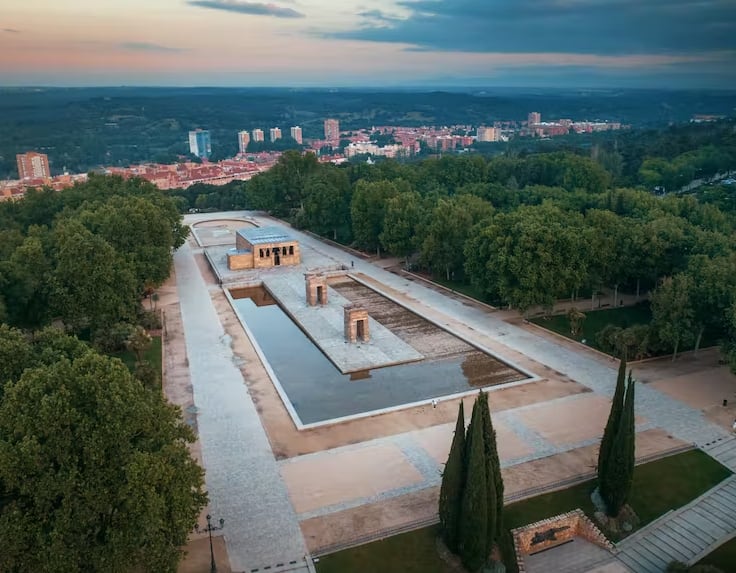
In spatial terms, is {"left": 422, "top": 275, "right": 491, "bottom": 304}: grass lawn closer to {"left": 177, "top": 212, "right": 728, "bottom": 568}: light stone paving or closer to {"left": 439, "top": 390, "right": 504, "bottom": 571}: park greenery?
{"left": 177, "top": 212, "right": 728, "bottom": 568}: light stone paving

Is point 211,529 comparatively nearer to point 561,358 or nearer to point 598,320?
point 561,358

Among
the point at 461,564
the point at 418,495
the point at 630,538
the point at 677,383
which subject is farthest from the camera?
the point at 677,383

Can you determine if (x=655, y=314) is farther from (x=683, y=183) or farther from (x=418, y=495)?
(x=683, y=183)

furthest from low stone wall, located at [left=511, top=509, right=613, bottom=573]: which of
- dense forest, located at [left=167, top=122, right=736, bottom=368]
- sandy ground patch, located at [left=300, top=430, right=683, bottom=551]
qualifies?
dense forest, located at [left=167, top=122, right=736, bottom=368]

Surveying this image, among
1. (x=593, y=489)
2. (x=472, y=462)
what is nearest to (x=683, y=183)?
(x=593, y=489)

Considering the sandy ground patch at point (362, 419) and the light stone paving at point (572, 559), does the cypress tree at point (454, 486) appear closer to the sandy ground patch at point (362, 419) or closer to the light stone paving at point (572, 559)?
the light stone paving at point (572, 559)
